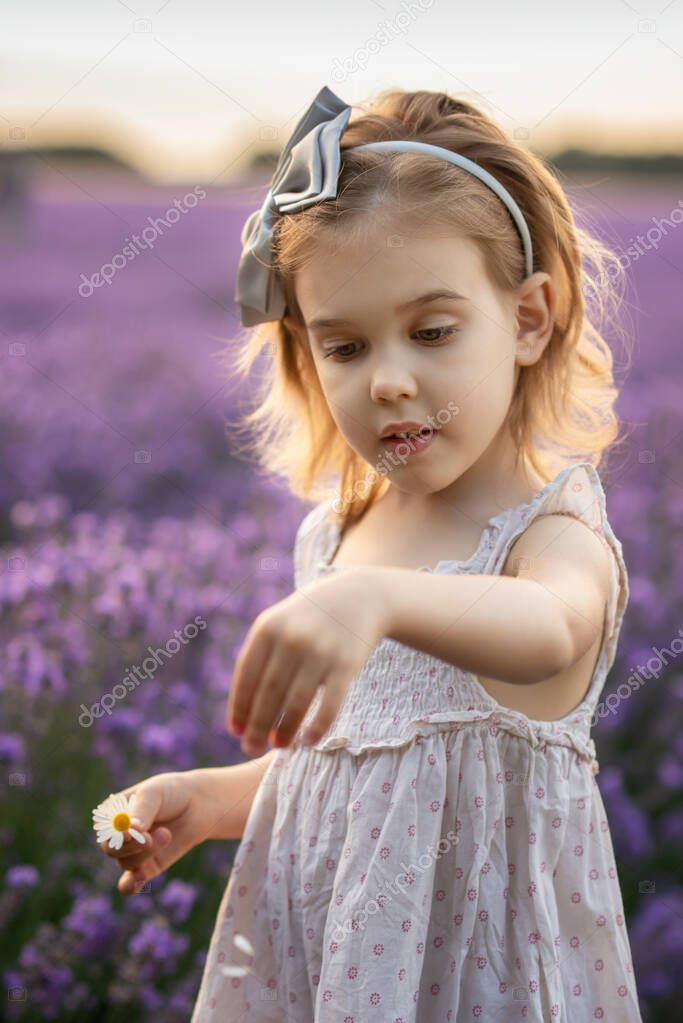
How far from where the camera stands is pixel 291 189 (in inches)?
59.6

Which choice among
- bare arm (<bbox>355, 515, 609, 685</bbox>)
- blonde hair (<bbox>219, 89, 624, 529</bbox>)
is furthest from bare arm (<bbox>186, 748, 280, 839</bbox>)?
bare arm (<bbox>355, 515, 609, 685</bbox>)

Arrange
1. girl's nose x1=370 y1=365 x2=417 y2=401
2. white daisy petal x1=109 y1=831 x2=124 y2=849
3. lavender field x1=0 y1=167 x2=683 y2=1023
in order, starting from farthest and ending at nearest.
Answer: lavender field x1=0 y1=167 x2=683 y2=1023 < white daisy petal x1=109 y1=831 x2=124 y2=849 < girl's nose x1=370 y1=365 x2=417 y2=401

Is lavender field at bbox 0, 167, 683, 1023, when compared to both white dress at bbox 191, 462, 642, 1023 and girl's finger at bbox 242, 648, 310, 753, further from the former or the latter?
girl's finger at bbox 242, 648, 310, 753

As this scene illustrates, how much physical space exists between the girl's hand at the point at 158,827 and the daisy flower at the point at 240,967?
128 mm

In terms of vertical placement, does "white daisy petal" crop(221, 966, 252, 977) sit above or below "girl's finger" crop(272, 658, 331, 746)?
below

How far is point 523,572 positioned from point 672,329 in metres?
4.63

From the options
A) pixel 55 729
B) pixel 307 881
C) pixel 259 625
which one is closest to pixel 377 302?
pixel 259 625

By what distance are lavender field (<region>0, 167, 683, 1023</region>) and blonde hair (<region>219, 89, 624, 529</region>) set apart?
0.32 m

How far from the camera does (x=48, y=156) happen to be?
806 centimetres

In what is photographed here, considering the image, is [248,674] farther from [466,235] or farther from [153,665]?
[153,665]

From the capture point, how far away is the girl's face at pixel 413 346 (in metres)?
1.32

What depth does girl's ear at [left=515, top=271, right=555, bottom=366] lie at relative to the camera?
1.49m

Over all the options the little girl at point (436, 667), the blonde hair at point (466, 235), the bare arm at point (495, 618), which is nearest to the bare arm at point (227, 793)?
the little girl at point (436, 667)

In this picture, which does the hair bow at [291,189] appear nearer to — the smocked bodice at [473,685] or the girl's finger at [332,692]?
the smocked bodice at [473,685]
